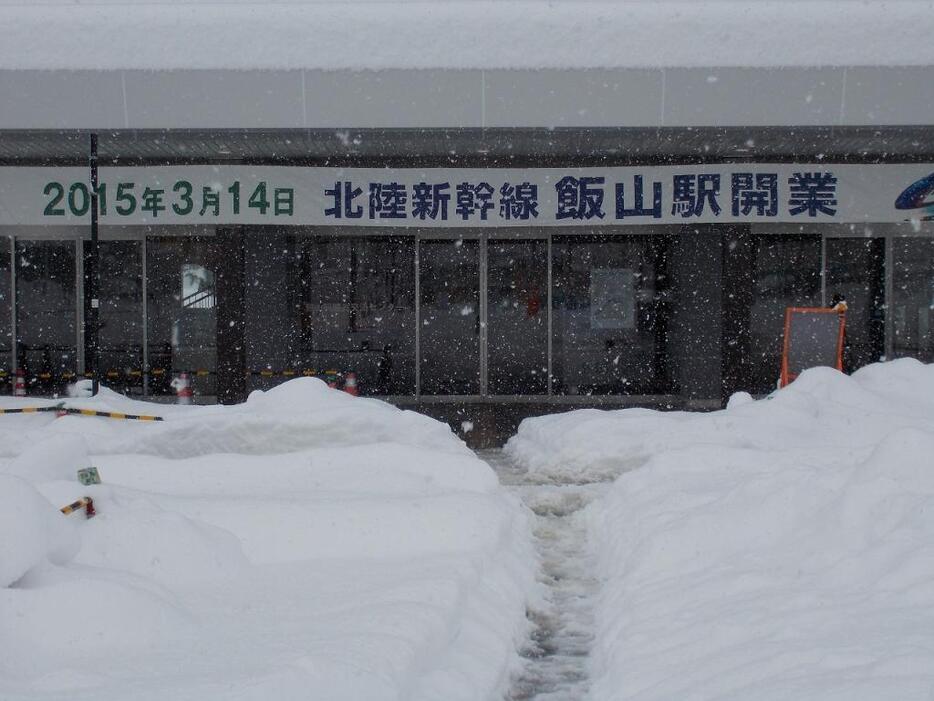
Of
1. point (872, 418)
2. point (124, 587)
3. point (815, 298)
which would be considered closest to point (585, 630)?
point (124, 587)

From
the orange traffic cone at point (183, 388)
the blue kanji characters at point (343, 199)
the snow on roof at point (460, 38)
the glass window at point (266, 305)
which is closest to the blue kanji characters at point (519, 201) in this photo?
the blue kanji characters at point (343, 199)

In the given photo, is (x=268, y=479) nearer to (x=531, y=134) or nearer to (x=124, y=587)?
(x=124, y=587)

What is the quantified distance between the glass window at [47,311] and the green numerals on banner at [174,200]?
166 cm

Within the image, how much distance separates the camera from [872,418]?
31.2 feet

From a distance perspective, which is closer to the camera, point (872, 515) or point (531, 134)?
point (872, 515)

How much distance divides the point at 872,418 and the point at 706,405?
503 cm

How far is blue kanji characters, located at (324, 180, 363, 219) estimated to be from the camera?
13703 millimetres

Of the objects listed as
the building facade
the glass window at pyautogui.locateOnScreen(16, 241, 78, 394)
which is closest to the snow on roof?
the building facade

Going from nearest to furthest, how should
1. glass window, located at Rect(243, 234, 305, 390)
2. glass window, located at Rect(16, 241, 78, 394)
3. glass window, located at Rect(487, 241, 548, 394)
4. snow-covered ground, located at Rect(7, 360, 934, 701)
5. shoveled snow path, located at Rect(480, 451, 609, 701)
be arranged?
snow-covered ground, located at Rect(7, 360, 934, 701), shoveled snow path, located at Rect(480, 451, 609, 701), glass window, located at Rect(243, 234, 305, 390), glass window, located at Rect(16, 241, 78, 394), glass window, located at Rect(487, 241, 548, 394)

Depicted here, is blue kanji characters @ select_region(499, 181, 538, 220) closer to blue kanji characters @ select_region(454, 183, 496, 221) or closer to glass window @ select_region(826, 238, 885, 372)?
blue kanji characters @ select_region(454, 183, 496, 221)

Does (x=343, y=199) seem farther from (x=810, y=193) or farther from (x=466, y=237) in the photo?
(x=810, y=193)

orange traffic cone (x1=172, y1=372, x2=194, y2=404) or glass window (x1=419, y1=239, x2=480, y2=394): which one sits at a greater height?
glass window (x1=419, y1=239, x2=480, y2=394)

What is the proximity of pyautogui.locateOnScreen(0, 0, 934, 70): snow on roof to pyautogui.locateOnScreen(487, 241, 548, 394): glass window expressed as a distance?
407cm

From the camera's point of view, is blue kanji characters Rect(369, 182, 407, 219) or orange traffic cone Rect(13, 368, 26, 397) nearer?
blue kanji characters Rect(369, 182, 407, 219)
